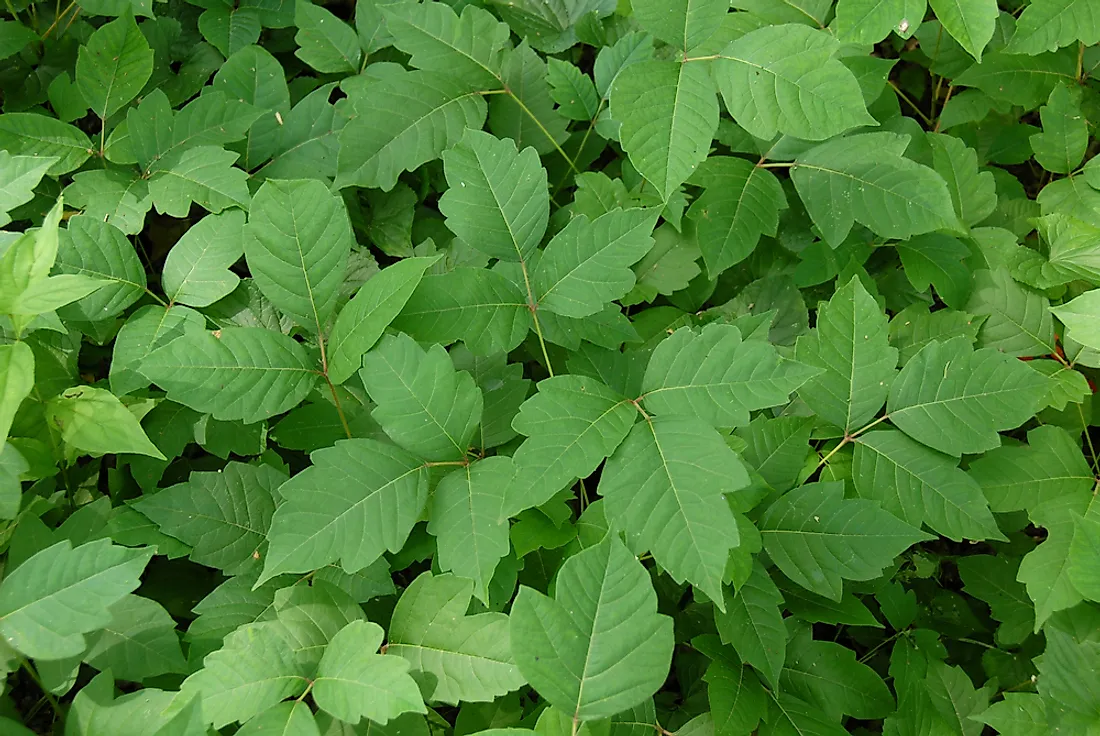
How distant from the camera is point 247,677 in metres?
1.41

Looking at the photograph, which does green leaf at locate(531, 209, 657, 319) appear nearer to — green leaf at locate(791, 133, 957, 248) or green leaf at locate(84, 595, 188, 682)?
green leaf at locate(791, 133, 957, 248)

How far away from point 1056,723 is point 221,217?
2090 millimetres

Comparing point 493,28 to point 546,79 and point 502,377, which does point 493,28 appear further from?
point 502,377

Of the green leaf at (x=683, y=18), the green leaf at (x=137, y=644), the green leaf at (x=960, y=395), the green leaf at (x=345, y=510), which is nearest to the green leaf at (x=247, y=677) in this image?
the green leaf at (x=345, y=510)

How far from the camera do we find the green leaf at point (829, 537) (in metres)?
1.61

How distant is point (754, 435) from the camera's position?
1778 millimetres

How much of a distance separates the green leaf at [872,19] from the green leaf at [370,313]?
1036mm

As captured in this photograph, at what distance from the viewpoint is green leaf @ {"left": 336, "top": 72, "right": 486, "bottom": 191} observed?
195 centimetres

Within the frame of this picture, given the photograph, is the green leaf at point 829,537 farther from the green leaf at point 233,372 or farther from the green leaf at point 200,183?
the green leaf at point 200,183

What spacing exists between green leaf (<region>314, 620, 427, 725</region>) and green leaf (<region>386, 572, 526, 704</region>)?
13 centimetres

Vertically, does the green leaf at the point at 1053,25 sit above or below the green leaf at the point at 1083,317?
above

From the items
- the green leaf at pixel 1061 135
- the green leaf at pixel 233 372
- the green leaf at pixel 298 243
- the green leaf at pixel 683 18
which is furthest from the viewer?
the green leaf at pixel 1061 135

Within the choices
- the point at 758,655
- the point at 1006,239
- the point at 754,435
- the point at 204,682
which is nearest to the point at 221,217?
the point at 204,682

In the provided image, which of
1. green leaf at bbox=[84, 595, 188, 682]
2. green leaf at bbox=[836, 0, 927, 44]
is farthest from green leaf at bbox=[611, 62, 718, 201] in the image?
green leaf at bbox=[84, 595, 188, 682]
